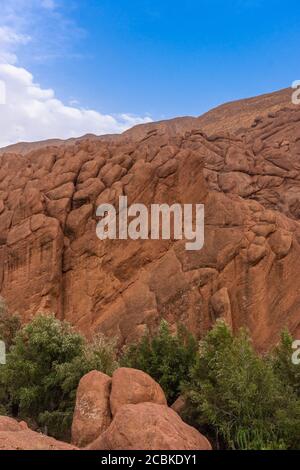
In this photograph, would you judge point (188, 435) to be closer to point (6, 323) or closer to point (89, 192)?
point (6, 323)

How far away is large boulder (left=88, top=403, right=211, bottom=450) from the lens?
14.0 m

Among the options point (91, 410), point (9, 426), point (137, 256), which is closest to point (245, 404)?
point (91, 410)

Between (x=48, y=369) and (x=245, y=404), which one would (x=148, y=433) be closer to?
(x=245, y=404)

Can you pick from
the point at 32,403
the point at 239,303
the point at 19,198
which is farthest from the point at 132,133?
the point at 32,403

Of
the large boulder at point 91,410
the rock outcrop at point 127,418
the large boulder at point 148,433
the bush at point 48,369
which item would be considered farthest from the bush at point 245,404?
the bush at point 48,369

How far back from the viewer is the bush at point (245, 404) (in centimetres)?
1741

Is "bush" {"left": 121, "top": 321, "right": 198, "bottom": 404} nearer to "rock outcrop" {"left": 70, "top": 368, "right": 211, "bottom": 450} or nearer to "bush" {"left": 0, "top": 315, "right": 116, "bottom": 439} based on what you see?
"bush" {"left": 0, "top": 315, "right": 116, "bottom": 439}

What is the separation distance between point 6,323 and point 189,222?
21.2 metres

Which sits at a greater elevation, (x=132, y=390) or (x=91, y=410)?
(x=132, y=390)

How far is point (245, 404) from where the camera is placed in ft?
59.3

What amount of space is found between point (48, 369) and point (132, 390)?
8933 millimetres

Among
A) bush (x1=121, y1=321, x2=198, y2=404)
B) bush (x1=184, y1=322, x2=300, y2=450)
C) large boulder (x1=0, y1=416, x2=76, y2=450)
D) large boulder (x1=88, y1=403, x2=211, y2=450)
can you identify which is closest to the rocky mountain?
bush (x1=121, y1=321, x2=198, y2=404)

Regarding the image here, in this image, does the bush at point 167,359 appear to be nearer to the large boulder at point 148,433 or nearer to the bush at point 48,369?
the bush at point 48,369

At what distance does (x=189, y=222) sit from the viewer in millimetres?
45688
